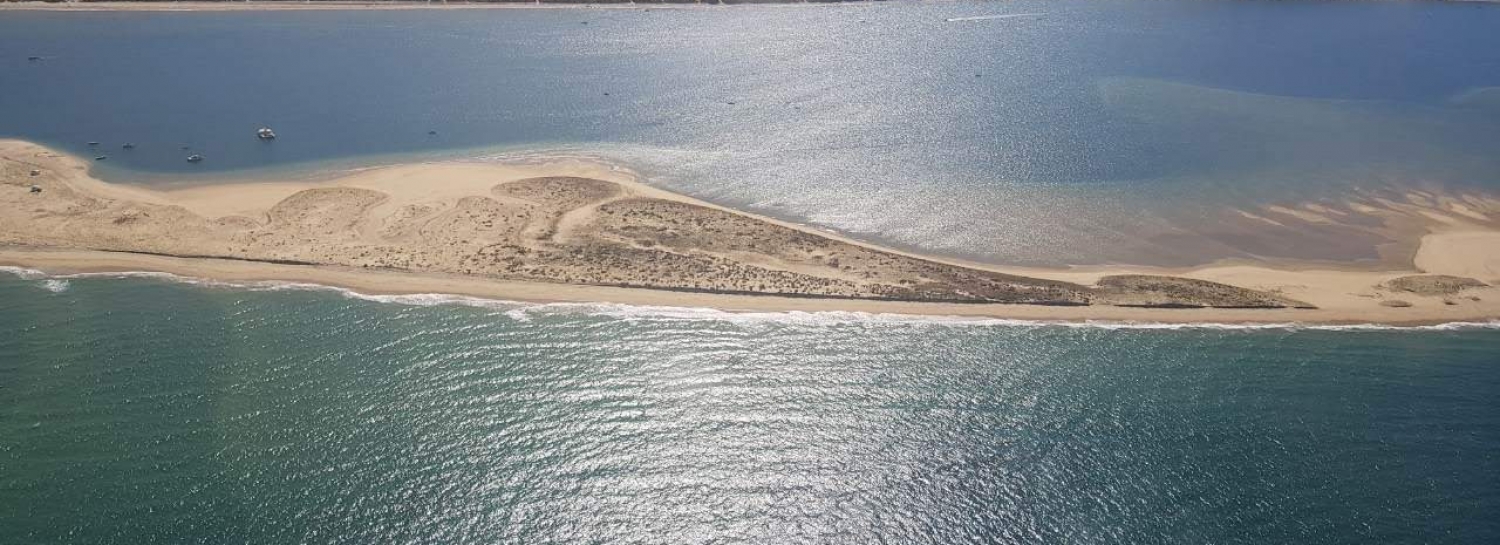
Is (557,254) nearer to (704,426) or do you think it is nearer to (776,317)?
(776,317)

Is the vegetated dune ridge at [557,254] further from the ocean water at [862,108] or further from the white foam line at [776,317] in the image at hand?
the ocean water at [862,108]

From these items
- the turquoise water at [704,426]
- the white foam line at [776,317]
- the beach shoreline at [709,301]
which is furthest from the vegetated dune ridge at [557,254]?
the turquoise water at [704,426]

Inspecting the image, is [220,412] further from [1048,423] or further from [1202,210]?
[1202,210]

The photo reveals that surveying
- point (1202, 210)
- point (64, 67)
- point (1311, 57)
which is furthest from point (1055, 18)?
point (64, 67)

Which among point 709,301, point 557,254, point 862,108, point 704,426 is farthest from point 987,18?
point 704,426

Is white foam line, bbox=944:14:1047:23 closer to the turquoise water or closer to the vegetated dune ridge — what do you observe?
the vegetated dune ridge

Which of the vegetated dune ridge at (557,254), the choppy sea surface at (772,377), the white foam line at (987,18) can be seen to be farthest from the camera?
the white foam line at (987,18)
